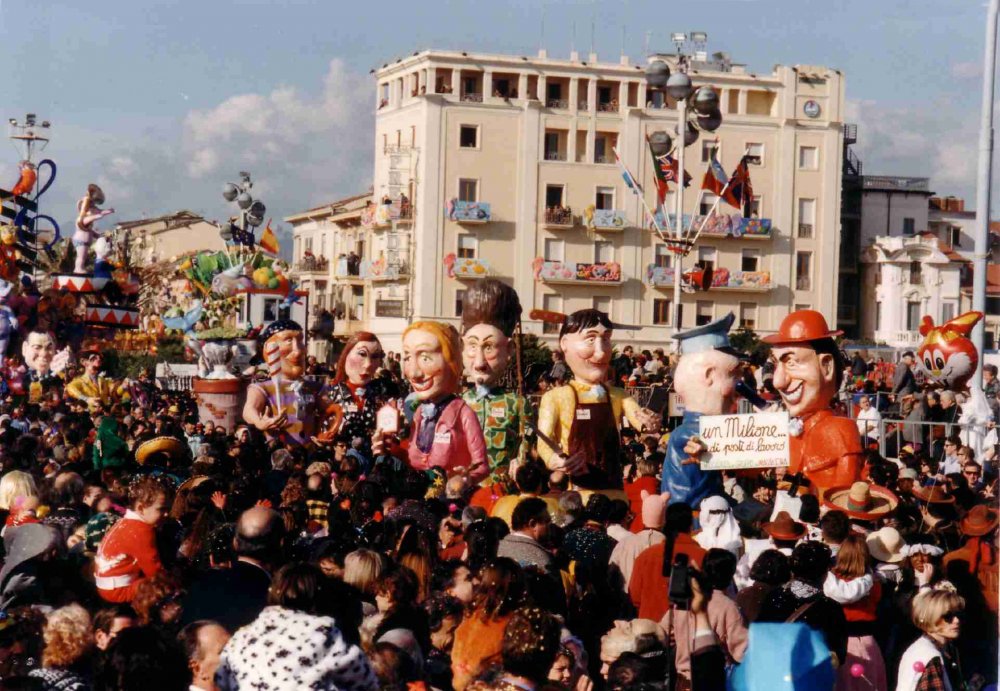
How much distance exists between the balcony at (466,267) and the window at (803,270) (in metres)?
11.6

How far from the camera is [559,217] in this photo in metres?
57.8

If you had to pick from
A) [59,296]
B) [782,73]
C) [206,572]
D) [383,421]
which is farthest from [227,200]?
[782,73]

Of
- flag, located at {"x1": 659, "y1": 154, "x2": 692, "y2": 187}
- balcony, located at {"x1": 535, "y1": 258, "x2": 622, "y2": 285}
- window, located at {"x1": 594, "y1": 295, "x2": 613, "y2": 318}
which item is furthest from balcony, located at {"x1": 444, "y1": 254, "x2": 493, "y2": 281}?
flag, located at {"x1": 659, "y1": 154, "x2": 692, "y2": 187}

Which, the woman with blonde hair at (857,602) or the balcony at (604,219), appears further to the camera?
the balcony at (604,219)

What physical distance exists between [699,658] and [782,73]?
179 feet

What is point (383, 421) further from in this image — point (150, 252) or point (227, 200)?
point (150, 252)

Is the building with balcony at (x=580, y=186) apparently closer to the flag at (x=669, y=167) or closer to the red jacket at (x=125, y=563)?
the flag at (x=669, y=167)

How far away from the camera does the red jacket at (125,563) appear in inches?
316

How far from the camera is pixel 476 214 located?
187 feet

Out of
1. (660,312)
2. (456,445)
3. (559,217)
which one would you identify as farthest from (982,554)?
(660,312)

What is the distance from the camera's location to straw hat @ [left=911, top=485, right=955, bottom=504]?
1065cm

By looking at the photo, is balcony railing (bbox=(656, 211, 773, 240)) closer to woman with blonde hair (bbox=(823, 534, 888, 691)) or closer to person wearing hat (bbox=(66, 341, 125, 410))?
person wearing hat (bbox=(66, 341, 125, 410))

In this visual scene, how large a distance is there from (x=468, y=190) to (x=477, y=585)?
5061 cm

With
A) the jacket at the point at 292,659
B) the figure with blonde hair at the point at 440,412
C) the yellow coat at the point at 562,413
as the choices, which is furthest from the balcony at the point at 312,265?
the jacket at the point at 292,659
